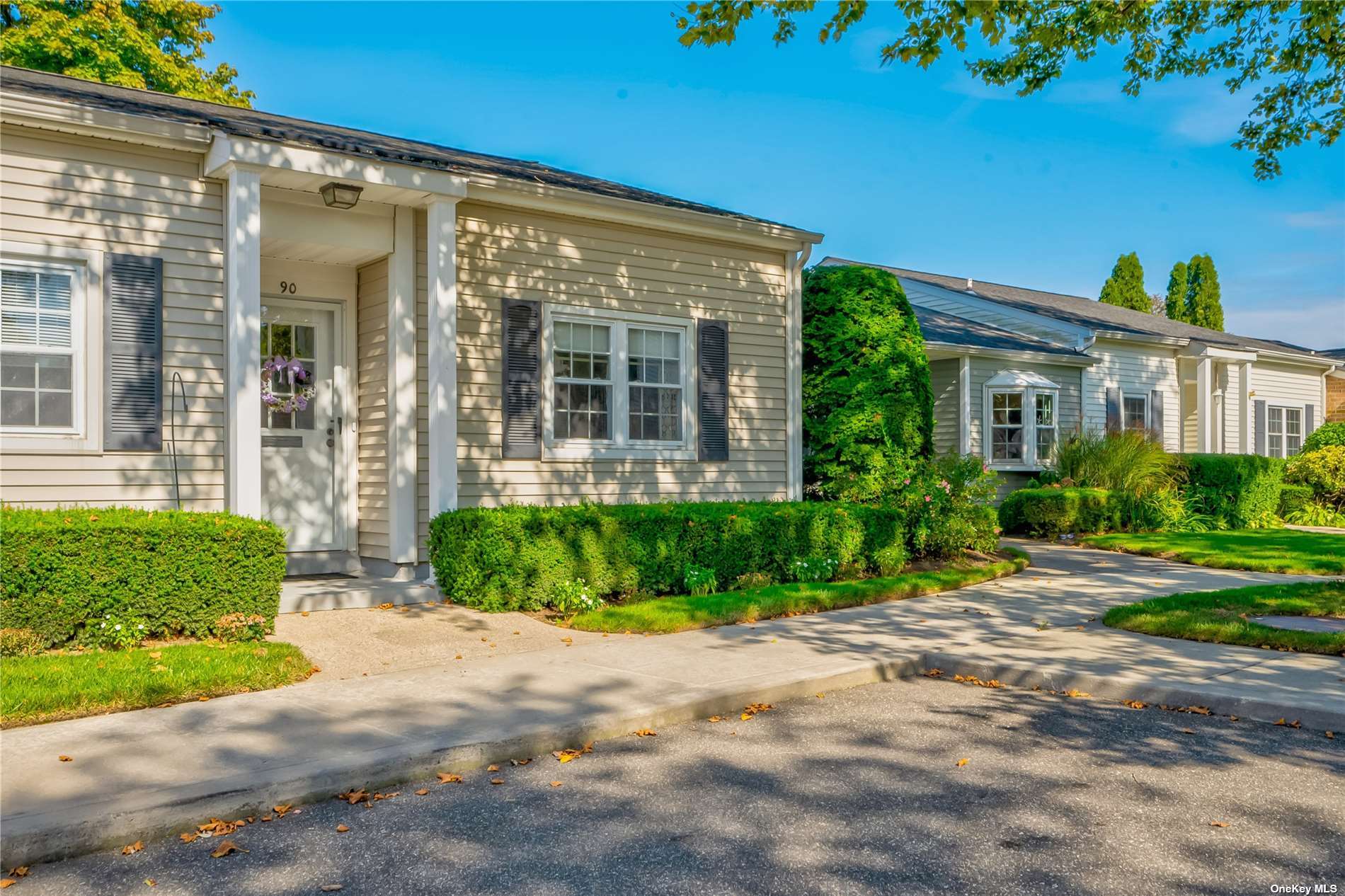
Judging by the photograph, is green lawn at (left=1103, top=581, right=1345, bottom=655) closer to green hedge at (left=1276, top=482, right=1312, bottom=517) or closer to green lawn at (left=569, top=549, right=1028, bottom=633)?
green lawn at (left=569, top=549, right=1028, bottom=633)

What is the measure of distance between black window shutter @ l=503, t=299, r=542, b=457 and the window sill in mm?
223

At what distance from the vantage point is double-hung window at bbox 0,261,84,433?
7.62 m

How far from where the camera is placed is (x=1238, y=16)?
9.89 meters

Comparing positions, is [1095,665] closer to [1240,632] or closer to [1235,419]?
[1240,632]

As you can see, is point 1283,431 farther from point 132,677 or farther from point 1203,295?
point 132,677

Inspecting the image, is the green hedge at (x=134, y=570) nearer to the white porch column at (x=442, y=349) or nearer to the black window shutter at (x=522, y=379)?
the white porch column at (x=442, y=349)

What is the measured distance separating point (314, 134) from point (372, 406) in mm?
2817

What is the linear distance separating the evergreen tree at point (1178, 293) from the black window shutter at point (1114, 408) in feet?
82.5

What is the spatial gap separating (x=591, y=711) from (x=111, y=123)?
6.18 metres

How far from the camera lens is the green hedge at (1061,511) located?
16.3 metres

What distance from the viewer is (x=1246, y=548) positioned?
13930mm

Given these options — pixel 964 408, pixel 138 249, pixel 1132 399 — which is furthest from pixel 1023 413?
pixel 138 249

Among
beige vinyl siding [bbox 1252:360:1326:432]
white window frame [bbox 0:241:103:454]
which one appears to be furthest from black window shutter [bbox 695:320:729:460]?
beige vinyl siding [bbox 1252:360:1326:432]

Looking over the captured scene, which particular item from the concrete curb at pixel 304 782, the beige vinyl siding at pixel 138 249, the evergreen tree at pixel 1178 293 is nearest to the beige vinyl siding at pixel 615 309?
the beige vinyl siding at pixel 138 249
